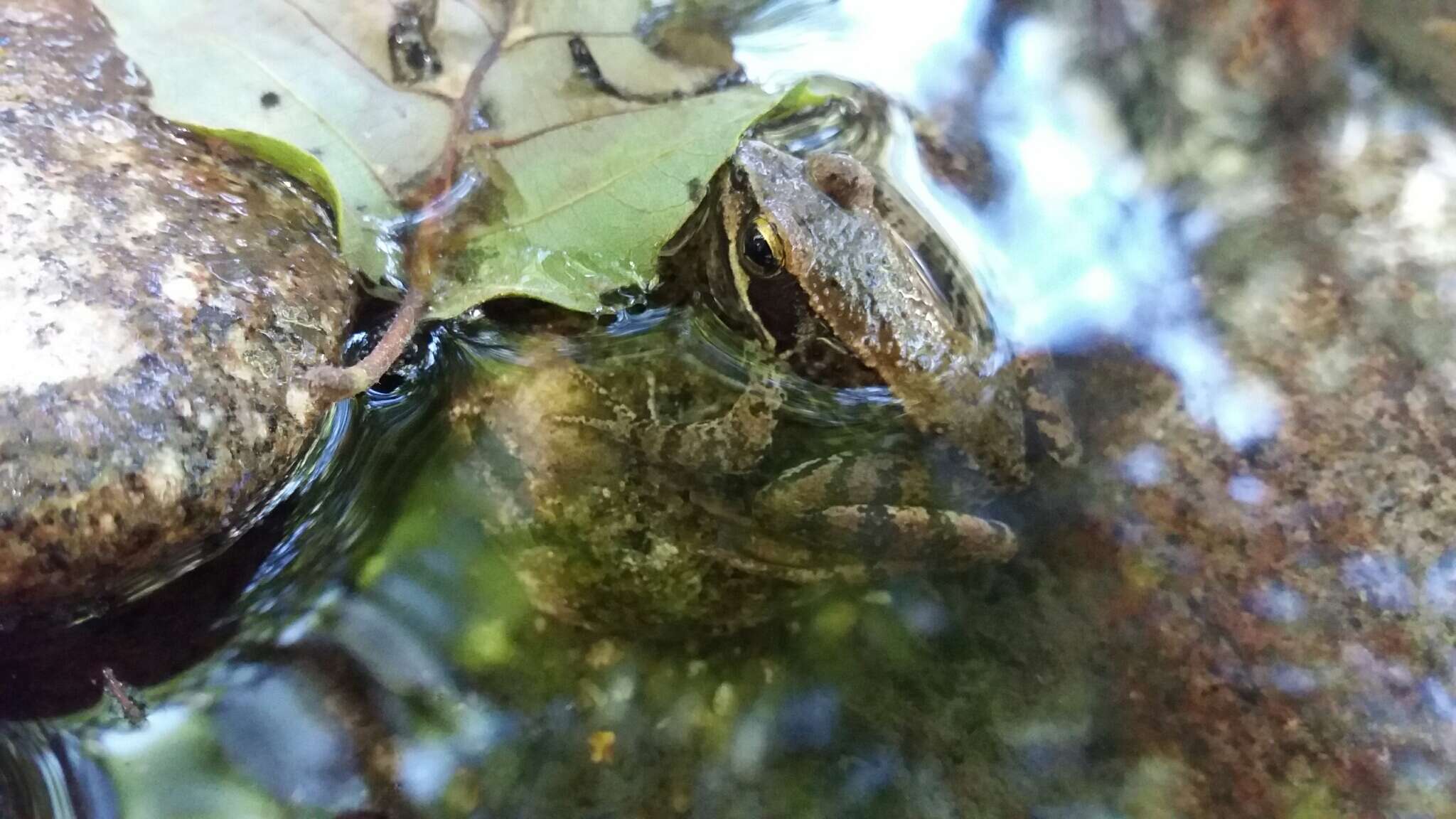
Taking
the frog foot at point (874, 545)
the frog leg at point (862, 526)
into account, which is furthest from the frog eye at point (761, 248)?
the frog foot at point (874, 545)

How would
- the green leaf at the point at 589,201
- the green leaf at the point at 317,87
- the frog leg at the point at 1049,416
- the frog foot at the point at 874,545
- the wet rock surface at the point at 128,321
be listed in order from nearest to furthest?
the wet rock surface at the point at 128,321
the green leaf at the point at 317,87
the green leaf at the point at 589,201
the frog foot at the point at 874,545
the frog leg at the point at 1049,416

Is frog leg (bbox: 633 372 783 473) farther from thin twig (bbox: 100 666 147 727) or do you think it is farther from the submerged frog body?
thin twig (bbox: 100 666 147 727)

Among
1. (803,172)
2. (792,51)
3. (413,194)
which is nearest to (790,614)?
(803,172)

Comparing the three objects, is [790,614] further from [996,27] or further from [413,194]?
[996,27]

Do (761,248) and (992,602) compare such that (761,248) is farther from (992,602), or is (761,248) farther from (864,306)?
(992,602)

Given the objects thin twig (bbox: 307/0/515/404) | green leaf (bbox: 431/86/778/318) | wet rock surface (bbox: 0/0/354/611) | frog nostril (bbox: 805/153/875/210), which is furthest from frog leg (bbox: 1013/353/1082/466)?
wet rock surface (bbox: 0/0/354/611)

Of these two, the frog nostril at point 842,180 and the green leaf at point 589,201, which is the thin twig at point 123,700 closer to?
the green leaf at point 589,201
